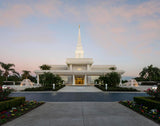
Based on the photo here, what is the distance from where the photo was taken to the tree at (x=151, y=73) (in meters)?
48.2

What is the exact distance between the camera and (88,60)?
50625 millimetres

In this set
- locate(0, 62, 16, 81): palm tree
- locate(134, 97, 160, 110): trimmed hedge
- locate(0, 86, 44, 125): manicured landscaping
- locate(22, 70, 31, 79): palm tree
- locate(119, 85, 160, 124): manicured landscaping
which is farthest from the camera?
locate(22, 70, 31, 79): palm tree

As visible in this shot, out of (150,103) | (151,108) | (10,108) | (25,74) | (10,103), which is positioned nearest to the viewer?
(151,108)

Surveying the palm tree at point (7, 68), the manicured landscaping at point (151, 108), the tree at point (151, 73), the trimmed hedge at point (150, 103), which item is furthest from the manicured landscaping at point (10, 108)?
the tree at point (151, 73)

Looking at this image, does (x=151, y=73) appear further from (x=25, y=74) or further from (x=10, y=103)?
(x=25, y=74)

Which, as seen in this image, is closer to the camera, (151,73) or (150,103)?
(150,103)

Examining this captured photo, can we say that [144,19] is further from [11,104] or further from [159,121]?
[11,104]

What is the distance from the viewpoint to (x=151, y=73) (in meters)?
49.2

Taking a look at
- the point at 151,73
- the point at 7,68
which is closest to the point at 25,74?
the point at 7,68

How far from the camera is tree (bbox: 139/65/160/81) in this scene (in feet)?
158

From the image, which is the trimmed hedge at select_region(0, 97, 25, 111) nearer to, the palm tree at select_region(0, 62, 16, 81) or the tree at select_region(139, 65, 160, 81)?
the palm tree at select_region(0, 62, 16, 81)

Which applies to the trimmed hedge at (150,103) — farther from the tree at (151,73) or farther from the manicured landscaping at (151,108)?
the tree at (151,73)

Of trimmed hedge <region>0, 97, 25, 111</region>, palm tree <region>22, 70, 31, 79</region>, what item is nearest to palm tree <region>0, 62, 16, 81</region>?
palm tree <region>22, 70, 31, 79</region>

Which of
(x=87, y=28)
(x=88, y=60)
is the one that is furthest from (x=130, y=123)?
(x=88, y=60)
